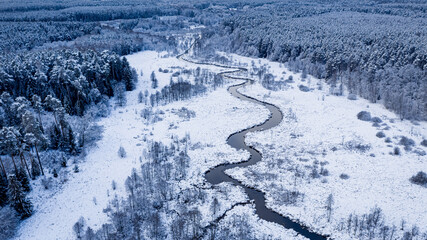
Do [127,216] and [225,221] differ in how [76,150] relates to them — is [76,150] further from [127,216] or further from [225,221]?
[225,221]

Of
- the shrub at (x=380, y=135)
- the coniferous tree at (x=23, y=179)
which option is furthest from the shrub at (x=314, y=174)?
the coniferous tree at (x=23, y=179)

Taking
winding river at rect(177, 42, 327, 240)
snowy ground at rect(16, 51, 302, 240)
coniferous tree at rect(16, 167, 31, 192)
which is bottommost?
winding river at rect(177, 42, 327, 240)

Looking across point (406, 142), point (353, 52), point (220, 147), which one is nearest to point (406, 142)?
point (406, 142)

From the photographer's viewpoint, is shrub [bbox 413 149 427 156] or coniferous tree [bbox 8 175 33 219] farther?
shrub [bbox 413 149 427 156]

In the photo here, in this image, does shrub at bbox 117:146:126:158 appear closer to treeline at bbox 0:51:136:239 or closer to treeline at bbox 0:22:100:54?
treeline at bbox 0:51:136:239

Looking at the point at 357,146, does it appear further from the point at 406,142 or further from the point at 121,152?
the point at 121,152

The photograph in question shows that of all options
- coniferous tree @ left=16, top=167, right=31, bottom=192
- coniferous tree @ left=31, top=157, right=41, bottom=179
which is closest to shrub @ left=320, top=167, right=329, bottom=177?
coniferous tree @ left=16, top=167, right=31, bottom=192
